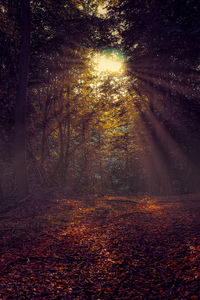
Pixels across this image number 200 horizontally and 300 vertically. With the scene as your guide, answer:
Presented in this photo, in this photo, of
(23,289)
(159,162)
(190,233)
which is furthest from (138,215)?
(159,162)

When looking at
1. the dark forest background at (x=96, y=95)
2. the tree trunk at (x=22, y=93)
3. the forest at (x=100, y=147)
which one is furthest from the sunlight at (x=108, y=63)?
the tree trunk at (x=22, y=93)

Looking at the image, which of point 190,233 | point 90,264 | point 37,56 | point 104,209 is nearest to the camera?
point 90,264

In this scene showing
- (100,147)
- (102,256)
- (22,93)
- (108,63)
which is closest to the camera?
(102,256)

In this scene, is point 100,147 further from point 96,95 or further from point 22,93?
point 22,93

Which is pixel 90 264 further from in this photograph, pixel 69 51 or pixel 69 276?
pixel 69 51

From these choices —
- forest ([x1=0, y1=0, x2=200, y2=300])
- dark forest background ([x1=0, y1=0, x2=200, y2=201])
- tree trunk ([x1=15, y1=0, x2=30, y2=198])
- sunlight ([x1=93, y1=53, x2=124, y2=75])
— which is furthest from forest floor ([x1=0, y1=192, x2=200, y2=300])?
sunlight ([x1=93, y1=53, x2=124, y2=75])

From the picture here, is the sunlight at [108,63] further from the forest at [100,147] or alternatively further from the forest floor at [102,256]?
the forest floor at [102,256]

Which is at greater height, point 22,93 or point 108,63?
point 108,63

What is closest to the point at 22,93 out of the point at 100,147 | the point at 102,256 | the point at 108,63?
the point at 108,63

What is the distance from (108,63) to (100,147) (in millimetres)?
5578

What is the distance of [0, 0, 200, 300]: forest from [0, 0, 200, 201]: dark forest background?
59 millimetres

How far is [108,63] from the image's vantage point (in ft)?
38.1

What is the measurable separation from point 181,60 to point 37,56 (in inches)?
292

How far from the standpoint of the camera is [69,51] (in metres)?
10.5
